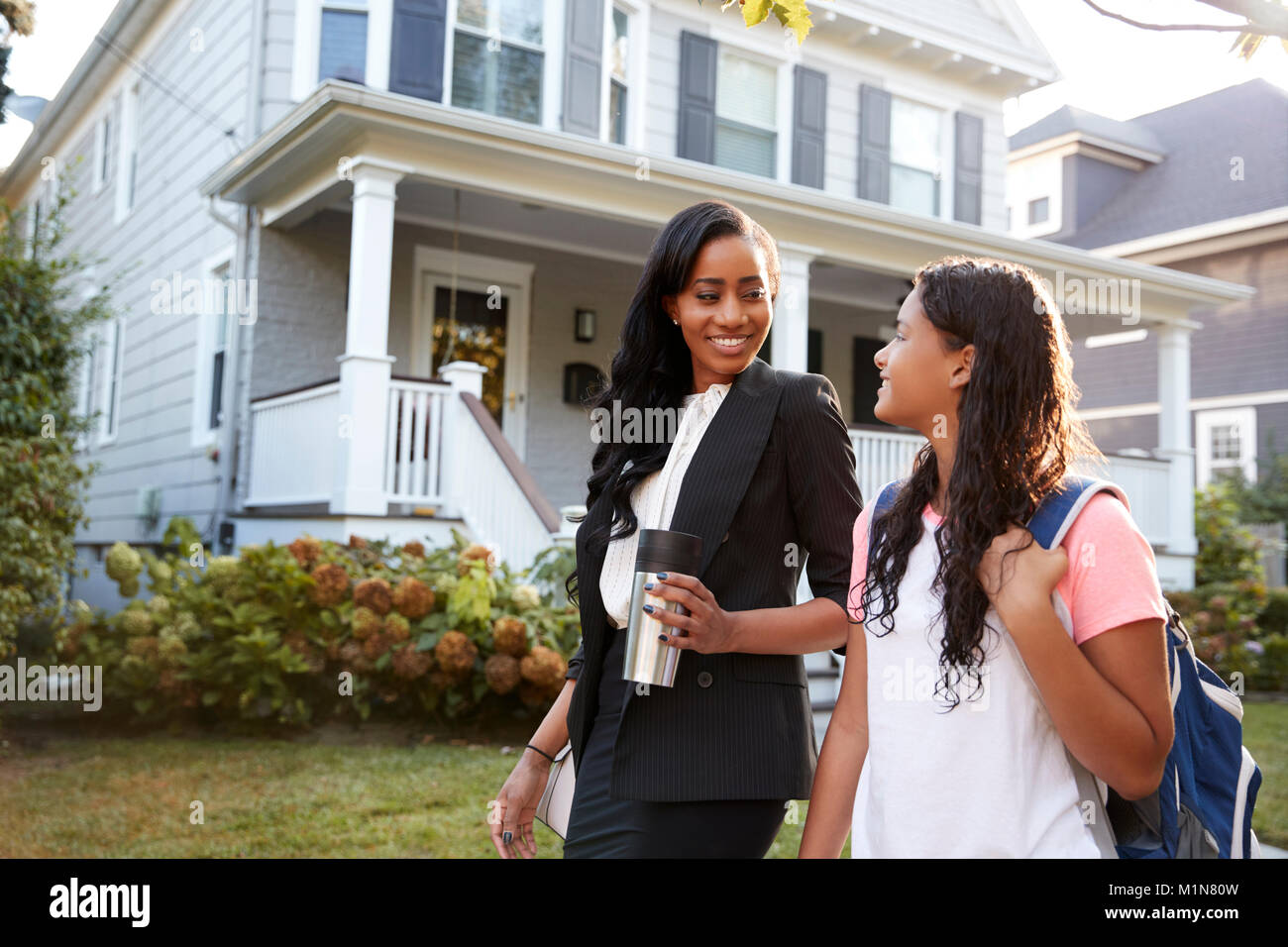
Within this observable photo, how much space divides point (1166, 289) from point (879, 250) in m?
3.36

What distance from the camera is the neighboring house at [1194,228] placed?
636 inches

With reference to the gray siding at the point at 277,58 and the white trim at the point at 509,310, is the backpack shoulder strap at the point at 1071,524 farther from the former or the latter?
the gray siding at the point at 277,58

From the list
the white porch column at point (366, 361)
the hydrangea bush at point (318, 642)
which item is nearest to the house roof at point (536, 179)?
the white porch column at point (366, 361)

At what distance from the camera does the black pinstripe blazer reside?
1648mm

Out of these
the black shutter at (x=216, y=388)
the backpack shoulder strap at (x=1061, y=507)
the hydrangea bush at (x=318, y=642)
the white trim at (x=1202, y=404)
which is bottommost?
the hydrangea bush at (x=318, y=642)

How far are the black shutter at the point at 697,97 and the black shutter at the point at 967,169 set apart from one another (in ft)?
10.8

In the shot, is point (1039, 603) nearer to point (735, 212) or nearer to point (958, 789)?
point (958, 789)

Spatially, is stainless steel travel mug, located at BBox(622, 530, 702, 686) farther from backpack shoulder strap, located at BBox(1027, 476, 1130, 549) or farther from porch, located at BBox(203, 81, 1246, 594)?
porch, located at BBox(203, 81, 1246, 594)

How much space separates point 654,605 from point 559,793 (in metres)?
0.61

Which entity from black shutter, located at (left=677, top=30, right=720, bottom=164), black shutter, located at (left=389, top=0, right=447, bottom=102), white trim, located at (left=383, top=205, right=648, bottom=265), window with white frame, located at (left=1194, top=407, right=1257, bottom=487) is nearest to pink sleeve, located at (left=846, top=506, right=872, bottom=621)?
white trim, located at (left=383, top=205, right=648, bottom=265)

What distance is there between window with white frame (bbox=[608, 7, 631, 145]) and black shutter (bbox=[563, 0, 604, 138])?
428 millimetres
